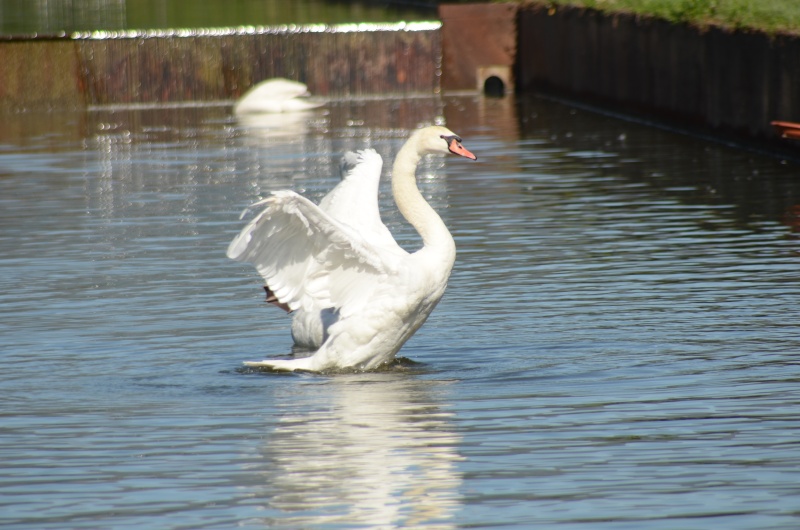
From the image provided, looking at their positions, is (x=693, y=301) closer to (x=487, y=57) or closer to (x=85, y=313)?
(x=85, y=313)

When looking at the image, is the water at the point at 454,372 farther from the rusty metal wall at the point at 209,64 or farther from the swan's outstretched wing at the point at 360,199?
the rusty metal wall at the point at 209,64

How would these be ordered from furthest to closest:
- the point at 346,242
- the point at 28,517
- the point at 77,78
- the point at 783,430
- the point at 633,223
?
the point at 77,78 < the point at 633,223 < the point at 346,242 < the point at 783,430 < the point at 28,517

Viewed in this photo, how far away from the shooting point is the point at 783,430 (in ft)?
24.8

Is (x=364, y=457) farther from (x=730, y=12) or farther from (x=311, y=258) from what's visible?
(x=730, y=12)

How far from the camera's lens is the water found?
6738mm

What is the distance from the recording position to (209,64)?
28016 mm

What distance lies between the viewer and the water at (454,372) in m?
6.74

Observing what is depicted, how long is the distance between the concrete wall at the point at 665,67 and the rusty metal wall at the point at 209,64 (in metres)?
2.19

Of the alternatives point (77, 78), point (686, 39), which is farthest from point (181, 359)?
point (77, 78)

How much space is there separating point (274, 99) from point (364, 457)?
1962cm

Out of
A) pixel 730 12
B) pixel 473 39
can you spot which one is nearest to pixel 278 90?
pixel 473 39

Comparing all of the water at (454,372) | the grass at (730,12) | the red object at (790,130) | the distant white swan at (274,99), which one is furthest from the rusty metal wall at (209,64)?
the red object at (790,130)

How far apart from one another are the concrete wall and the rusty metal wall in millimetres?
2185

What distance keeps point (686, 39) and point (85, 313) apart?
12062mm
